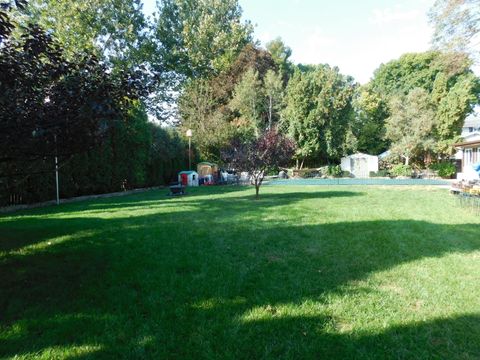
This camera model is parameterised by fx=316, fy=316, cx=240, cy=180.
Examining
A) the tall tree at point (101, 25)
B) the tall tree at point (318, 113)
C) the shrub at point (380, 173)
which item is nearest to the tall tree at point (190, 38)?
the tall tree at point (101, 25)

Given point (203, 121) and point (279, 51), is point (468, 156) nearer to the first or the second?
point (203, 121)

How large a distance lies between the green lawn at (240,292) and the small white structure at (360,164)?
29686mm

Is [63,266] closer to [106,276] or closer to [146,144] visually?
[106,276]

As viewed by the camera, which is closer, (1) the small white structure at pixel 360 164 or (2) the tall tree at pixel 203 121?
(2) the tall tree at pixel 203 121

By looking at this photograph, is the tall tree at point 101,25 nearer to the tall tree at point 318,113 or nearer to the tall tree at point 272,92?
Result: the tall tree at point 272,92

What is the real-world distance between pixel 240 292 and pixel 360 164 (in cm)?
3489

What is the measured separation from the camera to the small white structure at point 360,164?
35.1 meters

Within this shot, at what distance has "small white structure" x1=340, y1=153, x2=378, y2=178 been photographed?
35125 mm

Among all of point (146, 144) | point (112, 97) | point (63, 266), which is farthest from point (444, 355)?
point (146, 144)

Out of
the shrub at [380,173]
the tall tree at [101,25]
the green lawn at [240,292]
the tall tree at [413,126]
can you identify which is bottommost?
the green lawn at [240,292]

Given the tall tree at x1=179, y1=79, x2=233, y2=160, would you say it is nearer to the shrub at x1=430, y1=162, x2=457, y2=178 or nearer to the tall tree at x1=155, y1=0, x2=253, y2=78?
the tall tree at x1=155, y1=0, x2=253, y2=78

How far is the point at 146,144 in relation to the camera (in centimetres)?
1958

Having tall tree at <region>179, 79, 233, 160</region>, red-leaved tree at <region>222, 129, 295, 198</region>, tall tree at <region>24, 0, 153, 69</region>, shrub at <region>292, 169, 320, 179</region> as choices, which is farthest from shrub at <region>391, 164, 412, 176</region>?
tall tree at <region>24, 0, 153, 69</region>

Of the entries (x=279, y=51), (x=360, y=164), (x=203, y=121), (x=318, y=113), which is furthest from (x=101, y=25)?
(x=279, y=51)
